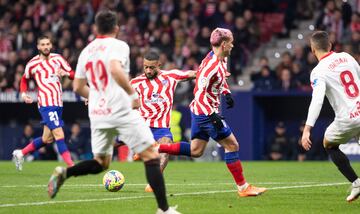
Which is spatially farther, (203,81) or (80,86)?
(203,81)

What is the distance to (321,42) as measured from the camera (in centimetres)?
1109

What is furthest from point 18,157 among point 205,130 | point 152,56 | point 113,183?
point 205,130

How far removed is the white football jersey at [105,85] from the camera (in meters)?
9.50

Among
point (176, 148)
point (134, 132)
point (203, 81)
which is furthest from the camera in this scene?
point (176, 148)

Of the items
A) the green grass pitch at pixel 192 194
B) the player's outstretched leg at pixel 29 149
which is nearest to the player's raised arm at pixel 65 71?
the player's outstretched leg at pixel 29 149

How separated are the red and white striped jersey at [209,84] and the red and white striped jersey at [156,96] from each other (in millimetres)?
1555

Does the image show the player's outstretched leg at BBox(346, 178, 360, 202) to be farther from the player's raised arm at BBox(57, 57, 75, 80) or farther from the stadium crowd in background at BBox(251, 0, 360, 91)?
the stadium crowd in background at BBox(251, 0, 360, 91)

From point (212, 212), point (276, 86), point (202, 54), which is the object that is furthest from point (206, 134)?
point (202, 54)

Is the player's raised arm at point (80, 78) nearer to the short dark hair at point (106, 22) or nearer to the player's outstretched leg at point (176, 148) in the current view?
the short dark hair at point (106, 22)

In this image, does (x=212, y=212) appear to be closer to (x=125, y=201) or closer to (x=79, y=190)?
(x=125, y=201)

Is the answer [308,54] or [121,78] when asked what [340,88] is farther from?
[308,54]

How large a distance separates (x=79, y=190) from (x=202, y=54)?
12806mm

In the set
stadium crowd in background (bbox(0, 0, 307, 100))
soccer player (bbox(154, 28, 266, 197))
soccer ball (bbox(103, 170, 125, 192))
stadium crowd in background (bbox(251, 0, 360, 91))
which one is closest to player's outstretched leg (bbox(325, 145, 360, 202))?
soccer player (bbox(154, 28, 266, 197))

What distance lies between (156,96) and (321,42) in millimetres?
3621
